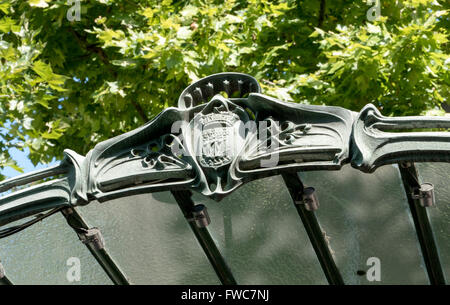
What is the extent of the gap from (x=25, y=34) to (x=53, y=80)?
643 millimetres

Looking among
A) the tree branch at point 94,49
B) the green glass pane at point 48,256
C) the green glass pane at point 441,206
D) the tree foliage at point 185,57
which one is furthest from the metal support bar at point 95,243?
the tree branch at point 94,49

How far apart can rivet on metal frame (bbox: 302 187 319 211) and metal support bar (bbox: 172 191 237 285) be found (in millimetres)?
736

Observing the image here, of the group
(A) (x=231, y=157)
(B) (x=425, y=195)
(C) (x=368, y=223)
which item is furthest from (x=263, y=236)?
(B) (x=425, y=195)

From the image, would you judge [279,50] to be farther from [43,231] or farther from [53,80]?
[43,231]

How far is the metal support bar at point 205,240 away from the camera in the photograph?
492 cm

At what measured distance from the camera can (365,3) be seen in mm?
8039

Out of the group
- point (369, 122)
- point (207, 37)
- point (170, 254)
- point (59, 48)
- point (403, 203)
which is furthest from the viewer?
point (59, 48)

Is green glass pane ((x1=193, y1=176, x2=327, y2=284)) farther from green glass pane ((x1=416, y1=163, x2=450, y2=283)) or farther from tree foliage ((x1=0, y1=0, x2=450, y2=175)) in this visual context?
tree foliage ((x1=0, y1=0, x2=450, y2=175))

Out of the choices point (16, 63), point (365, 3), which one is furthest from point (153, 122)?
point (365, 3)

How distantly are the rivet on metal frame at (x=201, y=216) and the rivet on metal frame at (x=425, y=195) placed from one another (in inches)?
51.3

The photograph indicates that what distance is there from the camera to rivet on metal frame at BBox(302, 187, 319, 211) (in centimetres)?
463

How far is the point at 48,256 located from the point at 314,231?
203cm

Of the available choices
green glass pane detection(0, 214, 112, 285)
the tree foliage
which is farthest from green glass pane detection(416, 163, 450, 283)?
the tree foliage

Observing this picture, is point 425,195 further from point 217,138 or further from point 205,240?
point 205,240
